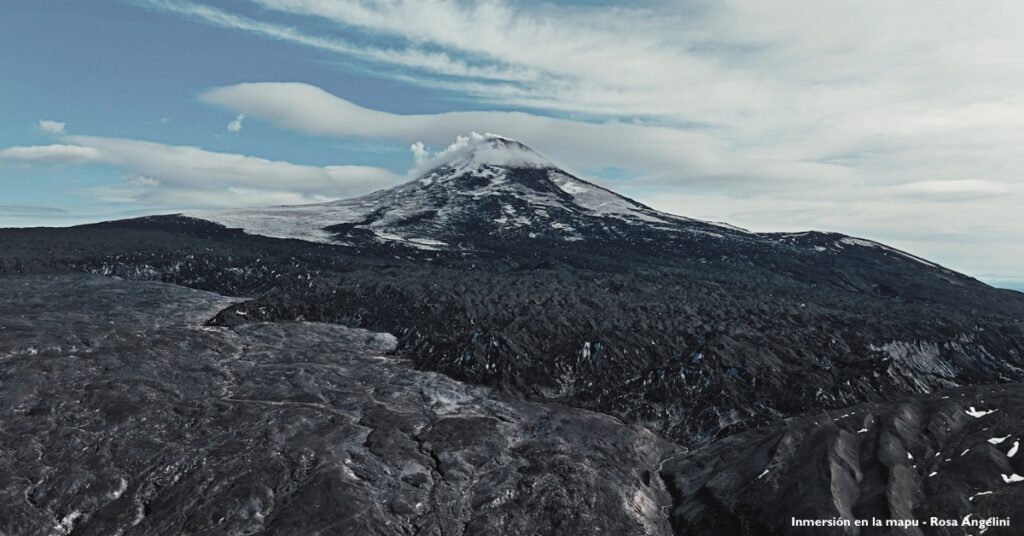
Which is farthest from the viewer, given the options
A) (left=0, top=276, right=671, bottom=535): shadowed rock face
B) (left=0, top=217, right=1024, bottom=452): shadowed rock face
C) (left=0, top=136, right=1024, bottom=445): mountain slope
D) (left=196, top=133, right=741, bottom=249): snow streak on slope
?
(left=196, top=133, right=741, bottom=249): snow streak on slope

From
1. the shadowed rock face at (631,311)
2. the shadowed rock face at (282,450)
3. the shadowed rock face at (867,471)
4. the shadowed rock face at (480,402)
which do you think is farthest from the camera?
the shadowed rock face at (631,311)

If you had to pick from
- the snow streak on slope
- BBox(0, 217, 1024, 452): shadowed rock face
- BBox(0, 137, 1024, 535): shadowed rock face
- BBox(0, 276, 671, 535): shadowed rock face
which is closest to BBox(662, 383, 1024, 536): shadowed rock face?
BBox(0, 137, 1024, 535): shadowed rock face

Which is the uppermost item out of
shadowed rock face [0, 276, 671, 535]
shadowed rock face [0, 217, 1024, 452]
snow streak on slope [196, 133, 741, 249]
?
snow streak on slope [196, 133, 741, 249]

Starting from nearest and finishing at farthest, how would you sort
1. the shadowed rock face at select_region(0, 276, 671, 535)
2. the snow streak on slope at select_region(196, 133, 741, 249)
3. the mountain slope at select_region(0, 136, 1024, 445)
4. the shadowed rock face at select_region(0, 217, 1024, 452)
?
the shadowed rock face at select_region(0, 276, 671, 535)
the shadowed rock face at select_region(0, 217, 1024, 452)
the mountain slope at select_region(0, 136, 1024, 445)
the snow streak on slope at select_region(196, 133, 741, 249)

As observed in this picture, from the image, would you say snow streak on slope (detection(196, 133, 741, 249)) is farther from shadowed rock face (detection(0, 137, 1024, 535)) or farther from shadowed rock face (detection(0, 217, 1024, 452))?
shadowed rock face (detection(0, 137, 1024, 535))

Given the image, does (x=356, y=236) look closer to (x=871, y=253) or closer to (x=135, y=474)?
(x=135, y=474)

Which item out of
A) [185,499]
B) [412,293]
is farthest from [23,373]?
[412,293]

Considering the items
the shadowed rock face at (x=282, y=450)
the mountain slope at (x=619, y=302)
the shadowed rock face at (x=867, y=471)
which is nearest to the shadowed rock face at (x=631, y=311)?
the mountain slope at (x=619, y=302)

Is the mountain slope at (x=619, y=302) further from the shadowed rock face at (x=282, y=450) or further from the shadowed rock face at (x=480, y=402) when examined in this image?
the shadowed rock face at (x=282, y=450)
